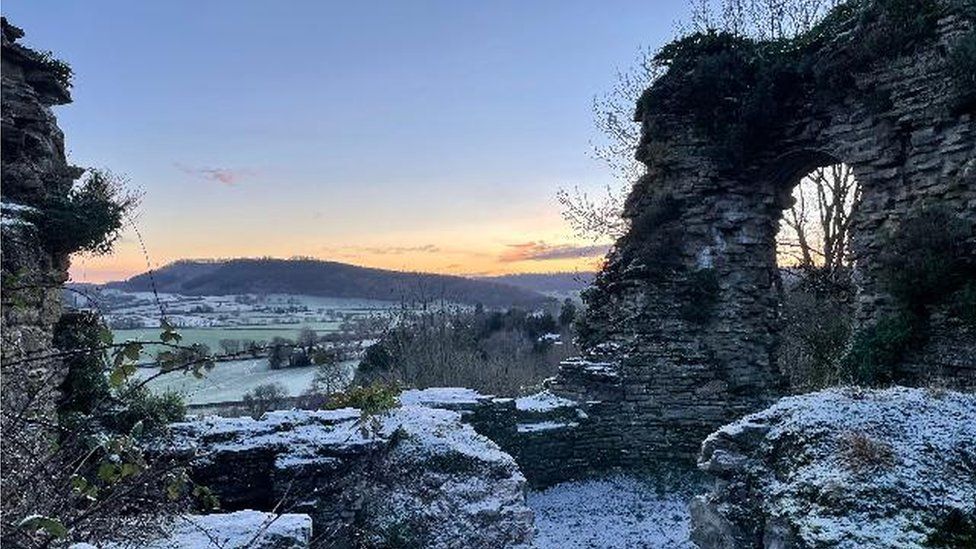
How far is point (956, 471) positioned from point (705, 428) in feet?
23.1

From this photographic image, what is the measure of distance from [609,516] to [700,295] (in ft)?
13.7

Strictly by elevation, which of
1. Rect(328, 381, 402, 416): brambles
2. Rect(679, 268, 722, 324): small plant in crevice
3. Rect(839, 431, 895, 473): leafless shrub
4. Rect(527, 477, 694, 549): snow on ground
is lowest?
Rect(527, 477, 694, 549): snow on ground

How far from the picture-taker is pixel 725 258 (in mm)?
11906

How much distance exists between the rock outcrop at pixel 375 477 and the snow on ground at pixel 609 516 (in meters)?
2.45

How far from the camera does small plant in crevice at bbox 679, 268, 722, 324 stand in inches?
462

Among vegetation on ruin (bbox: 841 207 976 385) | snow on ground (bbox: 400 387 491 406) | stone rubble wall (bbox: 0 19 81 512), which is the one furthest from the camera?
snow on ground (bbox: 400 387 491 406)

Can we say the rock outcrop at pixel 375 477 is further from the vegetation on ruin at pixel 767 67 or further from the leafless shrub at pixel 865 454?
the vegetation on ruin at pixel 767 67

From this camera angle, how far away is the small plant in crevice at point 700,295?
11742mm

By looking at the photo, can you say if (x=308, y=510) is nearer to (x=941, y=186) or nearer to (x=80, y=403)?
(x=80, y=403)

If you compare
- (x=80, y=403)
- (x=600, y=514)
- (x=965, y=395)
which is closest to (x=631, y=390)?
(x=600, y=514)

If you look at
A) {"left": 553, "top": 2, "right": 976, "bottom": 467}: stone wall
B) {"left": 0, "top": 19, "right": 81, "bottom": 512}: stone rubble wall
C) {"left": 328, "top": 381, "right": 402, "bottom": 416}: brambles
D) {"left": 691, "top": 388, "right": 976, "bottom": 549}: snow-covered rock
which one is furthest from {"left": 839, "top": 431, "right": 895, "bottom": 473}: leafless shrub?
{"left": 0, "top": 19, "right": 81, "bottom": 512}: stone rubble wall

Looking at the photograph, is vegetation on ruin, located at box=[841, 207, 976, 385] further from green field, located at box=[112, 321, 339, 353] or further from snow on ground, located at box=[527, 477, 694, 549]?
green field, located at box=[112, 321, 339, 353]

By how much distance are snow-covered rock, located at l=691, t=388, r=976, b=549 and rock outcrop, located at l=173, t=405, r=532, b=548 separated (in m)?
1.91

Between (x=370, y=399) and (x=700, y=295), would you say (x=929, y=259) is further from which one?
(x=370, y=399)
